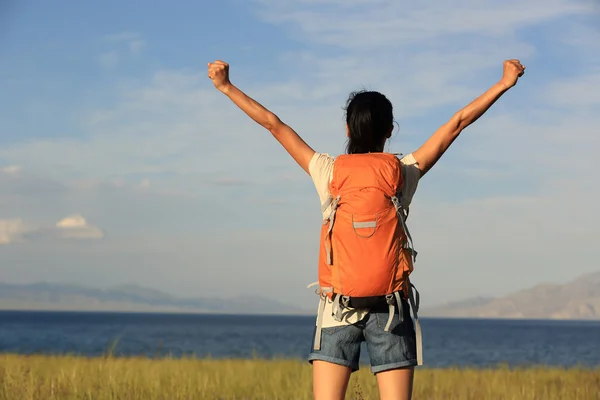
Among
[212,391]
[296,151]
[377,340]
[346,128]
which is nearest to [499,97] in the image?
[346,128]

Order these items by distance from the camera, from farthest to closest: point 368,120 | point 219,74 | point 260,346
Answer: point 260,346, point 219,74, point 368,120

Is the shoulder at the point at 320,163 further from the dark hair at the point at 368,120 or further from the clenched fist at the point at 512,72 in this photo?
the clenched fist at the point at 512,72

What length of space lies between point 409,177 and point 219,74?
128cm

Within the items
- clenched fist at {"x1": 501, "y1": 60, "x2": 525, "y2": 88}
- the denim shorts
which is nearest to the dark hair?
clenched fist at {"x1": 501, "y1": 60, "x2": 525, "y2": 88}

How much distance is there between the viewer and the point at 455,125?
14.2ft

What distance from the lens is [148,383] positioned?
10.2 meters

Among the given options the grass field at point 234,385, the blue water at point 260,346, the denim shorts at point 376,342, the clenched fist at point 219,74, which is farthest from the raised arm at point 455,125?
the blue water at point 260,346

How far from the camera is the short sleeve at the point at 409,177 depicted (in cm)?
423

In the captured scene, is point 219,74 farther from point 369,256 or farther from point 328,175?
point 369,256

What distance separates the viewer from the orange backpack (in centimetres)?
399

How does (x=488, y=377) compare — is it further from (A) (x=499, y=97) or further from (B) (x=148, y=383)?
(A) (x=499, y=97)

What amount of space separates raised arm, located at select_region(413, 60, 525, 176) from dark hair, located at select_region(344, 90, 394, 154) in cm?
24

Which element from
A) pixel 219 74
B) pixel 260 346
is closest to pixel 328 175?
pixel 219 74

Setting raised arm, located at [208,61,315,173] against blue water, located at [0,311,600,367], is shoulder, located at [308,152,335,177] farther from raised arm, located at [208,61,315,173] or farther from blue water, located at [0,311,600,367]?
blue water, located at [0,311,600,367]
